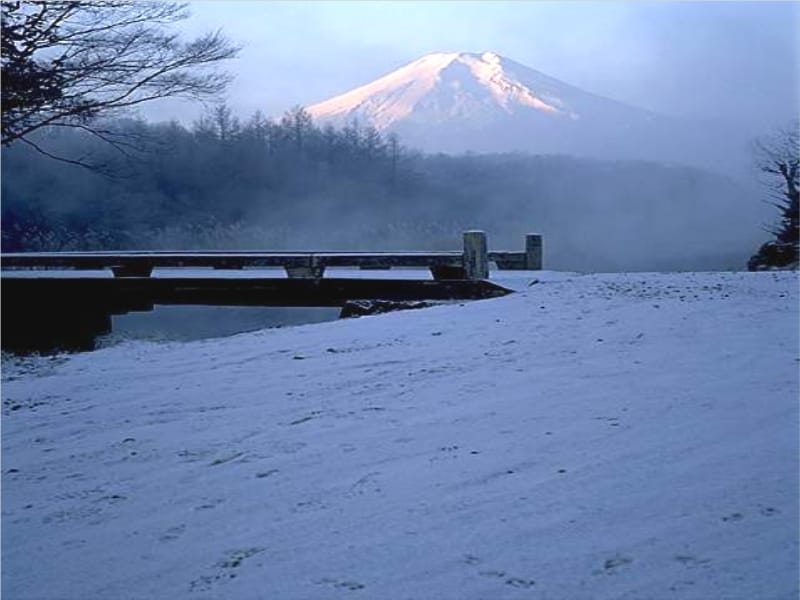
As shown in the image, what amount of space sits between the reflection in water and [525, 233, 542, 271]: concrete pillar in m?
3.45

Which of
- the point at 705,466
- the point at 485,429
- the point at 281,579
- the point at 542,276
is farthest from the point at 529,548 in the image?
the point at 542,276

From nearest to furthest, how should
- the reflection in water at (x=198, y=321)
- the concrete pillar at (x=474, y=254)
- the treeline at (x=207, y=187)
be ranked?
the concrete pillar at (x=474, y=254) → the reflection in water at (x=198, y=321) → the treeline at (x=207, y=187)

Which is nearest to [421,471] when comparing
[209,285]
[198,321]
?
[209,285]

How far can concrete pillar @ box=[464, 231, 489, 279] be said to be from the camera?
11.1m

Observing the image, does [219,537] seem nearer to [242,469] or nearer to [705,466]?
[242,469]

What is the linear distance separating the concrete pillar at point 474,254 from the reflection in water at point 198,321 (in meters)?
2.92

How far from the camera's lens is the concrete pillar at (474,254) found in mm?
11078

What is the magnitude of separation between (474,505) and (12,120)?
33.9 feet

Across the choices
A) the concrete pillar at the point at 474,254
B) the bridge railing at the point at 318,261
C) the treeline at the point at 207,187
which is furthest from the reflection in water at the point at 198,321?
the treeline at the point at 207,187

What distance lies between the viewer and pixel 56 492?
394 cm

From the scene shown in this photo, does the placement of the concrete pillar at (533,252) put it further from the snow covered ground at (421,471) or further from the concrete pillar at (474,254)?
the snow covered ground at (421,471)

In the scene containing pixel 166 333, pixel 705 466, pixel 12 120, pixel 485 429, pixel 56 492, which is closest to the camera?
pixel 705 466

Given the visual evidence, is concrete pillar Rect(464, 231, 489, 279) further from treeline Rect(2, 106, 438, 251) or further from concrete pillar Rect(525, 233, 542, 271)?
treeline Rect(2, 106, 438, 251)

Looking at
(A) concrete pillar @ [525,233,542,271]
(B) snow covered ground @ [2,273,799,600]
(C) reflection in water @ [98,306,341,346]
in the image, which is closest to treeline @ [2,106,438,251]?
(C) reflection in water @ [98,306,341,346]
